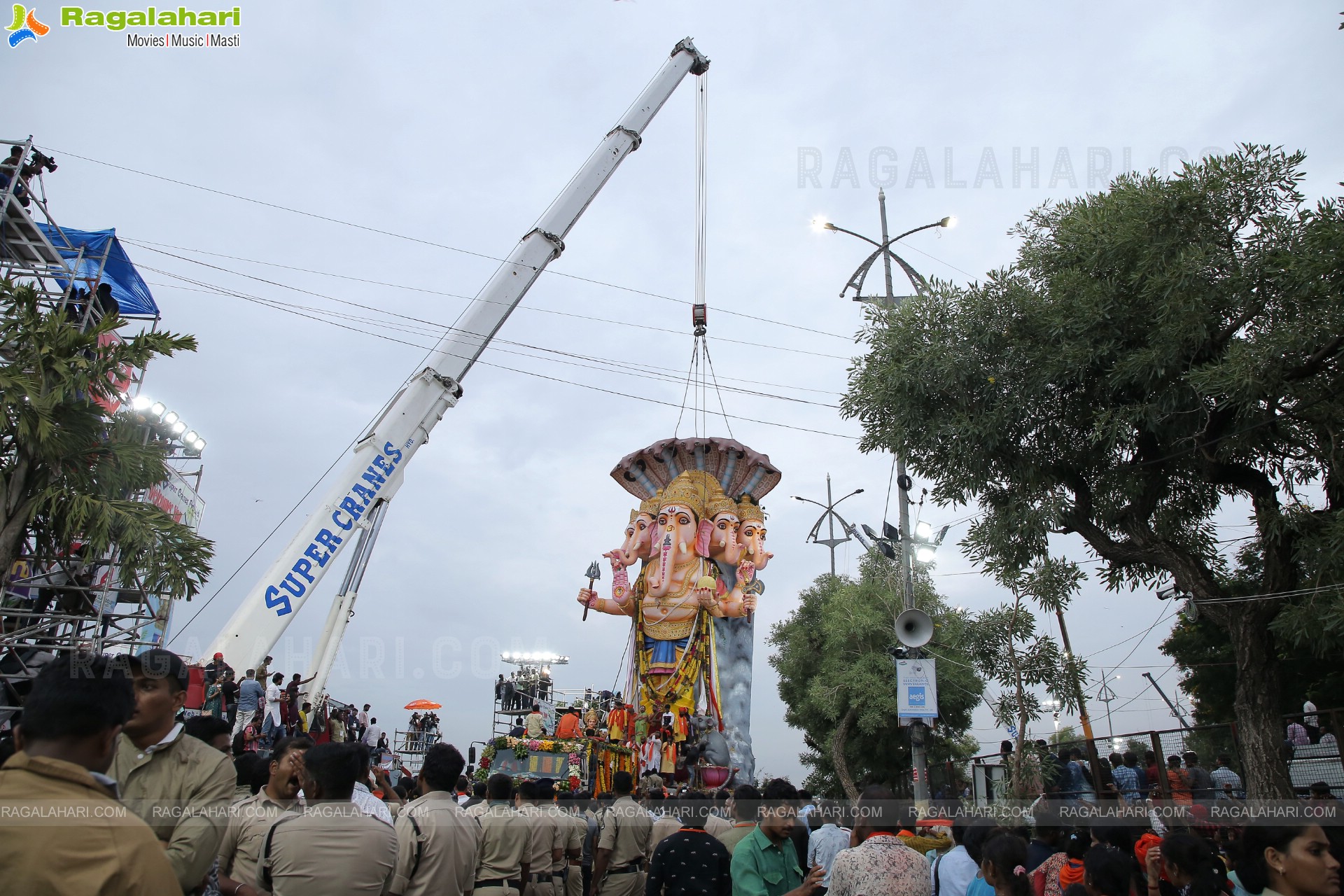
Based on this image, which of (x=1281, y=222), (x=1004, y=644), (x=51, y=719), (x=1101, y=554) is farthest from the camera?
(x=1004, y=644)

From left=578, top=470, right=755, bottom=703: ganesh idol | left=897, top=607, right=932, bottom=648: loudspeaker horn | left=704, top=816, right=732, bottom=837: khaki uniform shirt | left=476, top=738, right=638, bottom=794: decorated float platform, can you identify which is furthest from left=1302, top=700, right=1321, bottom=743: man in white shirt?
left=578, top=470, right=755, bottom=703: ganesh idol

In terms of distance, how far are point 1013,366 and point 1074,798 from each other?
698 cm

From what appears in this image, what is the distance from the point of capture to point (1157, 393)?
13188mm

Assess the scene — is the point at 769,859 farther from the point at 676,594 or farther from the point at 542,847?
the point at 676,594

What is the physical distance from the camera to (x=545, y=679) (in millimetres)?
30172

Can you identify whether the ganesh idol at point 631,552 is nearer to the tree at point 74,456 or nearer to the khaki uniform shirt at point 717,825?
the tree at point 74,456

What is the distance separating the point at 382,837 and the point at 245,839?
102 cm

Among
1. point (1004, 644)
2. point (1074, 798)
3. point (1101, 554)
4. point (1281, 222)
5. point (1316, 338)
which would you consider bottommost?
point (1074, 798)

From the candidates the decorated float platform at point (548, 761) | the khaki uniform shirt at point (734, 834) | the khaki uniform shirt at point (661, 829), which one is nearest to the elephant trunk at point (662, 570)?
the decorated float platform at point (548, 761)

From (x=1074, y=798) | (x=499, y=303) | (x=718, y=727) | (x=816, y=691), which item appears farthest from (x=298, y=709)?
(x=816, y=691)

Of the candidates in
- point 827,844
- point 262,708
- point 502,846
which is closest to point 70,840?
point 502,846

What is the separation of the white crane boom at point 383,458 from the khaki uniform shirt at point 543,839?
9.36 m

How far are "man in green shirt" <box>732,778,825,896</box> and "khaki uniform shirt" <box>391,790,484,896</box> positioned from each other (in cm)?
193

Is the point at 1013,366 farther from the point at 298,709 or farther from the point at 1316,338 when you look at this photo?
the point at 298,709
